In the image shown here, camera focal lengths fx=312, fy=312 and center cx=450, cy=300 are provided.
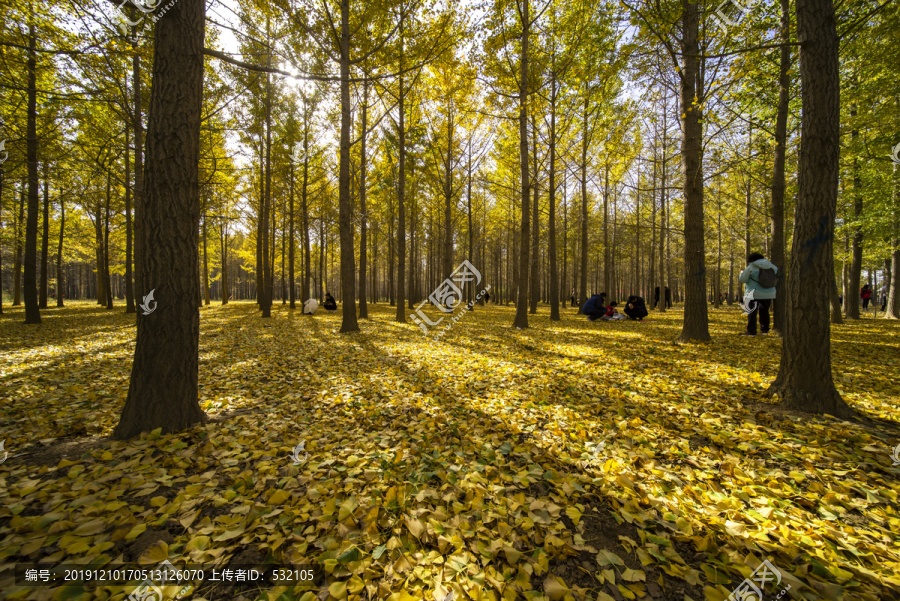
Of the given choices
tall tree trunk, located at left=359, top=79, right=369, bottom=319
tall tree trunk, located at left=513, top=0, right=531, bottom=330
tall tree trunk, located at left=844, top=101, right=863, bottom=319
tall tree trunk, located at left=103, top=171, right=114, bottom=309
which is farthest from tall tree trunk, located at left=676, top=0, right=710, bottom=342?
tall tree trunk, located at left=103, top=171, right=114, bottom=309

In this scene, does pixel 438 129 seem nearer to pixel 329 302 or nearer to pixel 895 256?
pixel 329 302

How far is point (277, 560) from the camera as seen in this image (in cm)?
177

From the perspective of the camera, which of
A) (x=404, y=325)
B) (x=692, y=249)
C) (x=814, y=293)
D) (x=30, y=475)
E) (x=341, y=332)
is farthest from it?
(x=404, y=325)

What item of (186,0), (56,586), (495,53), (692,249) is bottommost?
(56,586)

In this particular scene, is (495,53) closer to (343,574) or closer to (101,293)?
(343,574)

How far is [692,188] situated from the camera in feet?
23.4

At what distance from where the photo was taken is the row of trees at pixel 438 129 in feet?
10.5

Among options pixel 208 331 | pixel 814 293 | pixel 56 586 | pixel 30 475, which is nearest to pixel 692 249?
pixel 814 293

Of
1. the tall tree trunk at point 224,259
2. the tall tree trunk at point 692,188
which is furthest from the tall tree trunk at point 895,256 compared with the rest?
the tall tree trunk at point 224,259

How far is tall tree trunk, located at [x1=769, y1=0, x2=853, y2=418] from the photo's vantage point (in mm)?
3475

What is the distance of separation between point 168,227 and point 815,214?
6.95 metres

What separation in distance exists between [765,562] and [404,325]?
35.6 ft

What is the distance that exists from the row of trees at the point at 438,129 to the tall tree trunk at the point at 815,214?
0.06 feet

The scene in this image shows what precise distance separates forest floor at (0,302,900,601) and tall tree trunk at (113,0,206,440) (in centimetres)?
40
